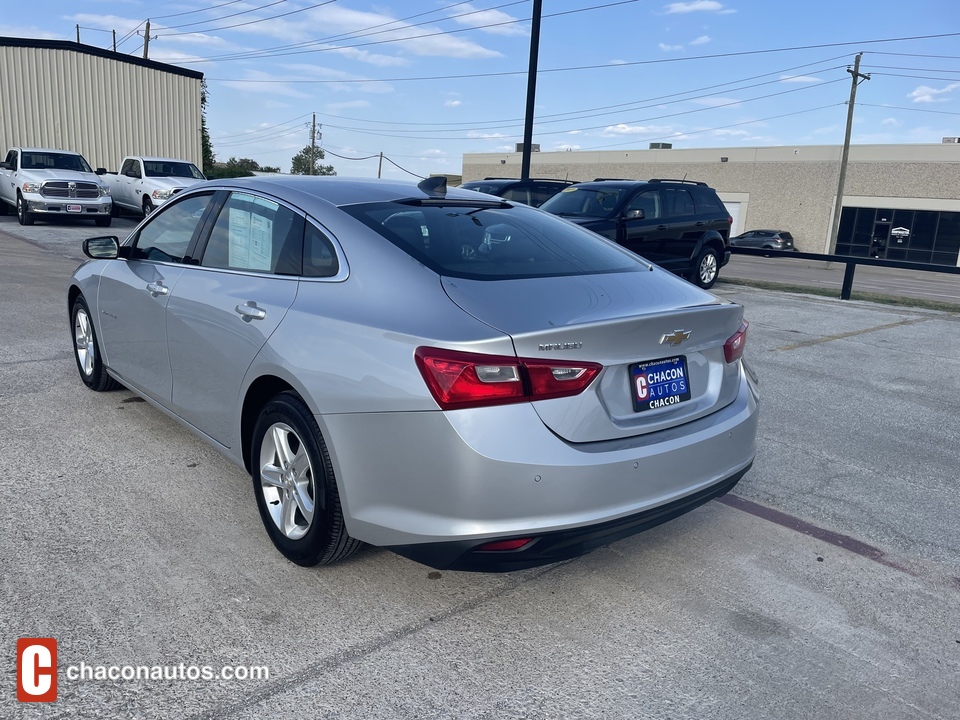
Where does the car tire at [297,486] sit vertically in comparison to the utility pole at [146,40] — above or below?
below

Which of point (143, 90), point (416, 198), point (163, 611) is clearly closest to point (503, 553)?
point (163, 611)

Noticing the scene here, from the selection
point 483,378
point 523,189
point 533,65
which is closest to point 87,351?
point 483,378

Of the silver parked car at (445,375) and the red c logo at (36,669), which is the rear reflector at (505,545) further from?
the red c logo at (36,669)

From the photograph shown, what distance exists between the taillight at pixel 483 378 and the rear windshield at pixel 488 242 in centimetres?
52

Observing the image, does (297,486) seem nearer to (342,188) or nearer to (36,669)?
(36,669)

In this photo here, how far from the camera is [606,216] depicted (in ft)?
41.1

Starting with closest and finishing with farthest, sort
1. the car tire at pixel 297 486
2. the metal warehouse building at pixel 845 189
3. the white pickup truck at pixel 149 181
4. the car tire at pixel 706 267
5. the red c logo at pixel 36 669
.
Answer: the red c logo at pixel 36 669
the car tire at pixel 297 486
the car tire at pixel 706 267
the white pickup truck at pixel 149 181
the metal warehouse building at pixel 845 189

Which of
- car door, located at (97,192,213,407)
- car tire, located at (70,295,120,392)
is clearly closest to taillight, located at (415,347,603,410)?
car door, located at (97,192,213,407)

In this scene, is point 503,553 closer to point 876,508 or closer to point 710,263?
point 876,508

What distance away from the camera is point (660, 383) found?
315cm

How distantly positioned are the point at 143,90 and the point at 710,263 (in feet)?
76.9

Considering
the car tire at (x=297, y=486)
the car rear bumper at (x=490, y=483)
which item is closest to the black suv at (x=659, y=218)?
the car tire at (x=297, y=486)

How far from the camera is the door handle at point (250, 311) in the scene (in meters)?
3.51

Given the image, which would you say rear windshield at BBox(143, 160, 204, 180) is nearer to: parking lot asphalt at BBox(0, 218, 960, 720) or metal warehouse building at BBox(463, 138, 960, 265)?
parking lot asphalt at BBox(0, 218, 960, 720)
